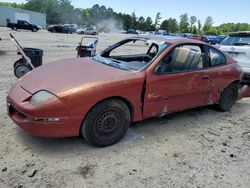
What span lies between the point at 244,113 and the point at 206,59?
5.46 feet

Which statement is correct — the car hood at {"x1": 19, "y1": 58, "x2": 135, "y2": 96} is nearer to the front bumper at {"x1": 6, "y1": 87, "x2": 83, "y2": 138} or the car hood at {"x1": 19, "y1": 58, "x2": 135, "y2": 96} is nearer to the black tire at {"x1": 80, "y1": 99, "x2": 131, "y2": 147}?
the front bumper at {"x1": 6, "y1": 87, "x2": 83, "y2": 138}

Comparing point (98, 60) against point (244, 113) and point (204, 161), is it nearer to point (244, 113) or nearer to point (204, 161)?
point (204, 161)

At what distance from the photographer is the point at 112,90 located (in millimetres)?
3568

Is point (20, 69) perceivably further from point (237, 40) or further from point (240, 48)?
point (237, 40)

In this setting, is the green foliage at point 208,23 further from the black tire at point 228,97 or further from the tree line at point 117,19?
the black tire at point 228,97

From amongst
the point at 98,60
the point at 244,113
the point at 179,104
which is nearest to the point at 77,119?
the point at 98,60

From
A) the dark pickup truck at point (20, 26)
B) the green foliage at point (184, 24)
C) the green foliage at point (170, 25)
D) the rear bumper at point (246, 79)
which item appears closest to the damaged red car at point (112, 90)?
the rear bumper at point (246, 79)

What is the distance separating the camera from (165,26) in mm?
102938

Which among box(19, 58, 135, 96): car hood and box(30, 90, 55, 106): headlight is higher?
box(19, 58, 135, 96): car hood

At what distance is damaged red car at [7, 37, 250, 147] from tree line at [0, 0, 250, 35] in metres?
93.8

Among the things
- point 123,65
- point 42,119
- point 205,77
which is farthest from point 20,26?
point 42,119

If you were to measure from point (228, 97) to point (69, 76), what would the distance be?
3.51m

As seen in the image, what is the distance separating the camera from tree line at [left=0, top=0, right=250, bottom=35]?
309ft

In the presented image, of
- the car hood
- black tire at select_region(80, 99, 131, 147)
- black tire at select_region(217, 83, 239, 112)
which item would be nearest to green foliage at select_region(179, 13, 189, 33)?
black tire at select_region(217, 83, 239, 112)
